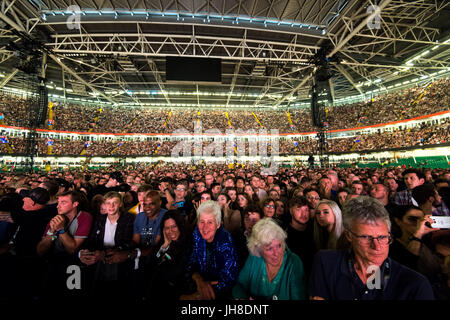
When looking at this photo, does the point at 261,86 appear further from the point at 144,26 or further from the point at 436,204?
the point at 436,204

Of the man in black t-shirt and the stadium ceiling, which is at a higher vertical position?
the stadium ceiling

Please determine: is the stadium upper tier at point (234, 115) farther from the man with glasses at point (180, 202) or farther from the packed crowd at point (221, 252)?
the packed crowd at point (221, 252)

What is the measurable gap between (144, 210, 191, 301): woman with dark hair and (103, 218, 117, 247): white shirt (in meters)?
0.72

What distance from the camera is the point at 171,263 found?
7.49 ft

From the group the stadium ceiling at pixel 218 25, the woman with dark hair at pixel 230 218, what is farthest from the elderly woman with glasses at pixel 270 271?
the stadium ceiling at pixel 218 25

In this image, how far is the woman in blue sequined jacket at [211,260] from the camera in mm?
1955

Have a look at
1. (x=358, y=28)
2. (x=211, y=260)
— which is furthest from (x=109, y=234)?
(x=358, y=28)

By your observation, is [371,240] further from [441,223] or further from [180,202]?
[180,202]

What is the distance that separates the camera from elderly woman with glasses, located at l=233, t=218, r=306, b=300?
173 centimetres

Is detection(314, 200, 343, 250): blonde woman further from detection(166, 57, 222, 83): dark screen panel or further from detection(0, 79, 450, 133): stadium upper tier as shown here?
detection(0, 79, 450, 133): stadium upper tier

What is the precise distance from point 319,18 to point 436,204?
15.2m

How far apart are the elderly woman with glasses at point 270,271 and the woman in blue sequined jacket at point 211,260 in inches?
6.2

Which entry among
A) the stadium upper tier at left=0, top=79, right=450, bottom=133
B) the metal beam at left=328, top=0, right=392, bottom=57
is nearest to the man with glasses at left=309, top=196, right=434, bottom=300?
the metal beam at left=328, top=0, right=392, bottom=57

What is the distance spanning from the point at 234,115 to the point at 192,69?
929 inches
